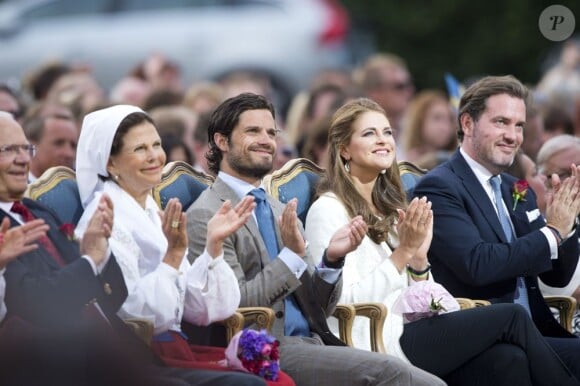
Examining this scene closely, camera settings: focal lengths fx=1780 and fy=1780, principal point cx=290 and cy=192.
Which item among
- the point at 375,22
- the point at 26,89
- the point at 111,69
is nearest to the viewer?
the point at 26,89

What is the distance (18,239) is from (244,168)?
1849 mm

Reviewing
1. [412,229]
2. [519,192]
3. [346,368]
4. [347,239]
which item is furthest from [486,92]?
[346,368]

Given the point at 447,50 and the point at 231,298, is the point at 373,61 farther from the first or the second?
the point at 231,298

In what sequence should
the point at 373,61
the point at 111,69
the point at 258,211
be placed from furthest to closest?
the point at 111,69
the point at 373,61
the point at 258,211

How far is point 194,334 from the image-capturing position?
881cm

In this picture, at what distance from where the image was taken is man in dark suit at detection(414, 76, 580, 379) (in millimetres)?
9633

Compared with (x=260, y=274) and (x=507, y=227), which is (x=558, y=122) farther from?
(x=260, y=274)

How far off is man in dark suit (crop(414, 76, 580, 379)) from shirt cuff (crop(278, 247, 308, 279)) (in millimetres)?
1145

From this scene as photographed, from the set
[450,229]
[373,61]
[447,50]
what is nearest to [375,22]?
[447,50]

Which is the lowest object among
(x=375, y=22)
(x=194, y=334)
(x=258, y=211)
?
(x=194, y=334)

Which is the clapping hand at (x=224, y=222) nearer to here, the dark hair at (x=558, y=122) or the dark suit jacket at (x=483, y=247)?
the dark suit jacket at (x=483, y=247)

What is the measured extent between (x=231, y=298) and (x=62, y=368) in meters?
1.20

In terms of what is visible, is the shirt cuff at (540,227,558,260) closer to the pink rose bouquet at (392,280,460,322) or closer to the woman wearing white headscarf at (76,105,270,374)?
the pink rose bouquet at (392,280,460,322)

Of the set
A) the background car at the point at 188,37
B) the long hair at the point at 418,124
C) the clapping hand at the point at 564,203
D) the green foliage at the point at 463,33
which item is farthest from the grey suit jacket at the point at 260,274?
the green foliage at the point at 463,33
